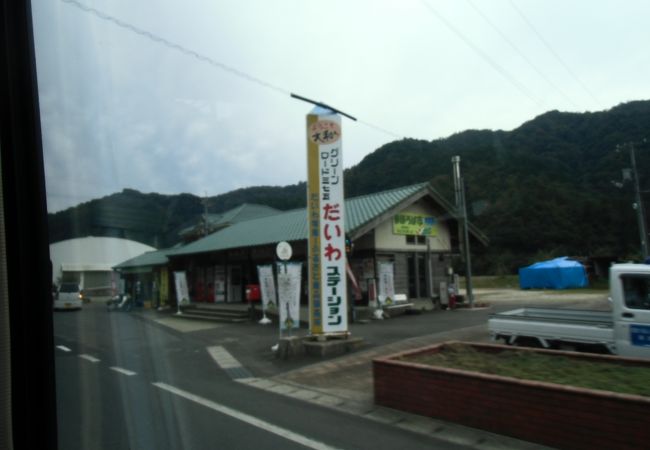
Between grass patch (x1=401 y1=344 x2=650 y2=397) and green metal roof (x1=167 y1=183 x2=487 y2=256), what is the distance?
885 cm

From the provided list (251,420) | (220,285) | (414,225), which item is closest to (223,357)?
(251,420)

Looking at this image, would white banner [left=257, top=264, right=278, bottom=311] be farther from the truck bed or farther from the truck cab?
the truck cab

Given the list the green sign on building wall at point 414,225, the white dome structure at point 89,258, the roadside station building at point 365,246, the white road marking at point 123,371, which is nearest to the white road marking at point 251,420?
the white road marking at point 123,371

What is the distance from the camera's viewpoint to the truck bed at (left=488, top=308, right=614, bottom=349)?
279 inches

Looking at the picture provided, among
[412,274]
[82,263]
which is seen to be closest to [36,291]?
[82,263]

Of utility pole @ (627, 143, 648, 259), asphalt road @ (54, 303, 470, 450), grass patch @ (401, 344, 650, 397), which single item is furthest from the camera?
utility pole @ (627, 143, 648, 259)

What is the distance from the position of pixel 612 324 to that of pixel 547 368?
2443mm

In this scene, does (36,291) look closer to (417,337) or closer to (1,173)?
(1,173)

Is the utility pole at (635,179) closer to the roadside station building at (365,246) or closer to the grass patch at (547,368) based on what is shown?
the roadside station building at (365,246)

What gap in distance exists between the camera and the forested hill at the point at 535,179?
73.5 feet

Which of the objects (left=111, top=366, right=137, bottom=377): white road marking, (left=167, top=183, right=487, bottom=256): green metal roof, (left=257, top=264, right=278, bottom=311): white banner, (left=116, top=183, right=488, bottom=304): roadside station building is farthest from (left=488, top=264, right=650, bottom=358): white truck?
(left=167, top=183, right=487, bottom=256): green metal roof

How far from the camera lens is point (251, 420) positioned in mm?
5559

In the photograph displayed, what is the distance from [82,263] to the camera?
92.0 inches

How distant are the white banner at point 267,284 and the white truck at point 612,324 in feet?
24.8
